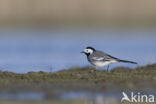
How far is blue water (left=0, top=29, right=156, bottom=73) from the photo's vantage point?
18.6 m

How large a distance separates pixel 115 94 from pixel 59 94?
1.04 meters

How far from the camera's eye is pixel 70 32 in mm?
28031

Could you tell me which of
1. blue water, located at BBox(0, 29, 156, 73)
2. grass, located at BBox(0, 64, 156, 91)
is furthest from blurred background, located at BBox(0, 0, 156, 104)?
grass, located at BBox(0, 64, 156, 91)

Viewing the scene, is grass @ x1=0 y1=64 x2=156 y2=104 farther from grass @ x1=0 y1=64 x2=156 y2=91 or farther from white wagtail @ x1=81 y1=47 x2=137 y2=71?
white wagtail @ x1=81 y1=47 x2=137 y2=71

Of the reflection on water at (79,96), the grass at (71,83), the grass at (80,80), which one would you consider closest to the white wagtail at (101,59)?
the grass at (80,80)

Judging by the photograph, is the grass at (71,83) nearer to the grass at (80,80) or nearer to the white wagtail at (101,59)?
the grass at (80,80)

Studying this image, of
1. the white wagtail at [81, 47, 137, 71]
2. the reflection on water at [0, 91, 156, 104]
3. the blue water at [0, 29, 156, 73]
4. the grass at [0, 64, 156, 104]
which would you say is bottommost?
the reflection on water at [0, 91, 156, 104]

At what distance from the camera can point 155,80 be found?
12.8 m

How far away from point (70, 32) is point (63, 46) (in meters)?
4.97

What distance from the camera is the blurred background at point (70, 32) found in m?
19.7

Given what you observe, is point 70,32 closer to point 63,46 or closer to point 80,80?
point 63,46

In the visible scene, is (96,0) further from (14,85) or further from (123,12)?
(14,85)

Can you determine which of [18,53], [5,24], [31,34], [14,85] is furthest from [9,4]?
[14,85]

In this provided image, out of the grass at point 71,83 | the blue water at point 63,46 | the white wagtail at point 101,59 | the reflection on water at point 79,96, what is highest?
the blue water at point 63,46
